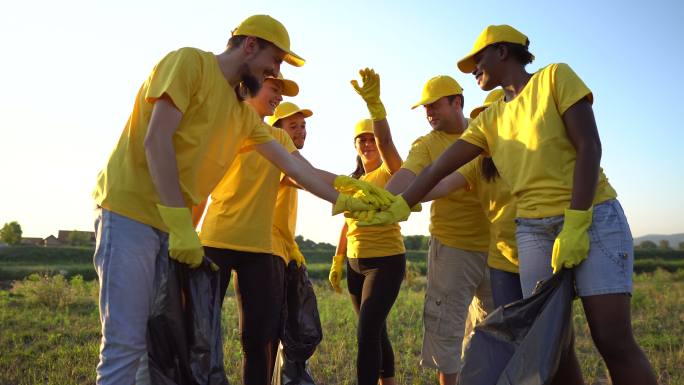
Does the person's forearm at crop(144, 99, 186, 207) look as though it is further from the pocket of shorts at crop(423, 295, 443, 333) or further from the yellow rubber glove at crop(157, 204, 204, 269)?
the pocket of shorts at crop(423, 295, 443, 333)

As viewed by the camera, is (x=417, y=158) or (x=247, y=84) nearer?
(x=247, y=84)

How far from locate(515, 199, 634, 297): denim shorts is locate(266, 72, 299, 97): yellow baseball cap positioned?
1.92 meters

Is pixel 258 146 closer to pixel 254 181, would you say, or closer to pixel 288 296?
pixel 254 181

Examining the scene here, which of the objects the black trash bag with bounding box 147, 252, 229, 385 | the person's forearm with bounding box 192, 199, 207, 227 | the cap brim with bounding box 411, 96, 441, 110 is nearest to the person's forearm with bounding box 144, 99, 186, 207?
the black trash bag with bounding box 147, 252, 229, 385

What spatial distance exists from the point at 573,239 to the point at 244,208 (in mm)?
1830

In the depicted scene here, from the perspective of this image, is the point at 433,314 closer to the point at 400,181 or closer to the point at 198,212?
the point at 400,181

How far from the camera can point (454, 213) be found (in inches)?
153

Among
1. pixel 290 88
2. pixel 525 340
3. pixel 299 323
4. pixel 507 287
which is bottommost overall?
pixel 299 323

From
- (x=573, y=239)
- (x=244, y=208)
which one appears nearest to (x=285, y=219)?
(x=244, y=208)

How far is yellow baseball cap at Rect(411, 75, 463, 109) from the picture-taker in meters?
3.99

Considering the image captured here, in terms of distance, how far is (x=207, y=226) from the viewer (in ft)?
11.5

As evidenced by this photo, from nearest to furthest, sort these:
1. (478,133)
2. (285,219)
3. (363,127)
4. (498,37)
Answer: (498,37)
(478,133)
(285,219)
(363,127)

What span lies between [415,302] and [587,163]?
8209 mm

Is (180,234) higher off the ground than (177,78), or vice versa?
(177,78)
